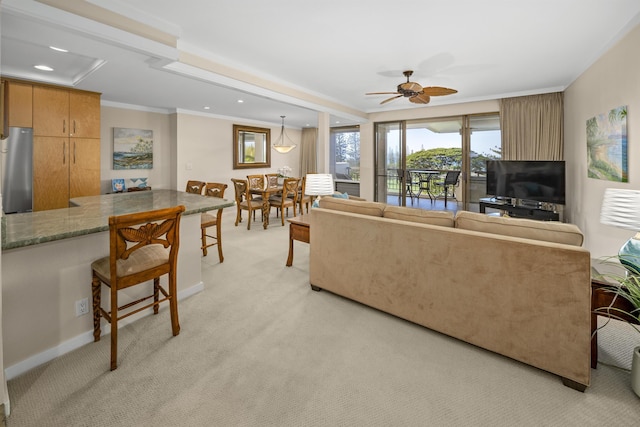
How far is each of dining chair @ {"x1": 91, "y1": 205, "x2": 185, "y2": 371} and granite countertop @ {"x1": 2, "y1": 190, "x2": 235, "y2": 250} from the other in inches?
10.7

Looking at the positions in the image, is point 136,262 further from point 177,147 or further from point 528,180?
point 528,180

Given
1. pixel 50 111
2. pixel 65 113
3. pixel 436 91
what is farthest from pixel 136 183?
pixel 436 91

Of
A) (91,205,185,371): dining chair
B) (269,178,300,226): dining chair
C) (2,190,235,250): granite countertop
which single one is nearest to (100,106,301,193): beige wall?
(269,178,300,226): dining chair

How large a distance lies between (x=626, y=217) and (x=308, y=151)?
27.8ft

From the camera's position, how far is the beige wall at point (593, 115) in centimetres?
275

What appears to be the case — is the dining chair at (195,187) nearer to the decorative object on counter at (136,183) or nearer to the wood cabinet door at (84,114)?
the wood cabinet door at (84,114)

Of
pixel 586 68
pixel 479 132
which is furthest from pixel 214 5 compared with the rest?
pixel 479 132

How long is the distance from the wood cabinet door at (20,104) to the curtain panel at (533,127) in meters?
7.38

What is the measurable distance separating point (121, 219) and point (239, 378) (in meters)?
1.13

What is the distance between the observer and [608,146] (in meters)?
3.19

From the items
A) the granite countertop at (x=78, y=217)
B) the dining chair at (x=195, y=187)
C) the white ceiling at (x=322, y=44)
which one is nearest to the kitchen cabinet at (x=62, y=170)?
the white ceiling at (x=322, y=44)

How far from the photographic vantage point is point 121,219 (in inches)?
68.7

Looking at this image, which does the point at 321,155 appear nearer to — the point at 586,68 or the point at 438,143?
the point at 438,143

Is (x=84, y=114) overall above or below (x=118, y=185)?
above
